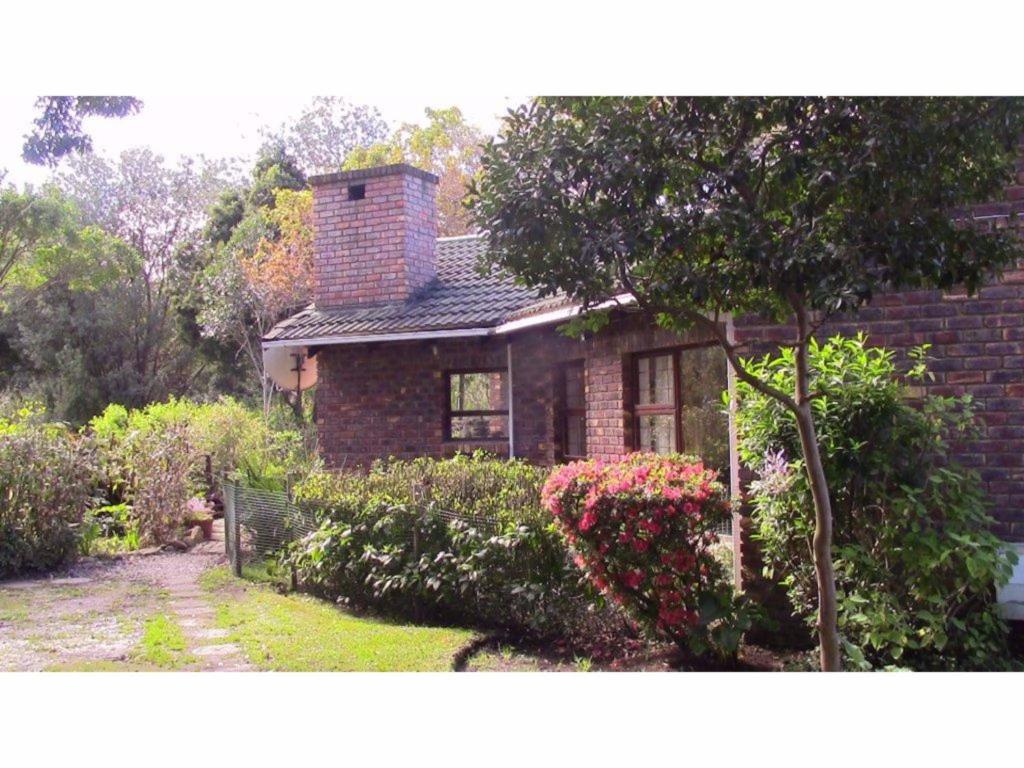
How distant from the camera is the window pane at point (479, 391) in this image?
36.7 feet

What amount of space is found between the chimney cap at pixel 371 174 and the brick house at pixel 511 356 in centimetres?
3

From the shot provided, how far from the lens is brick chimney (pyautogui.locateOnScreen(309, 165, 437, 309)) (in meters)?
12.5

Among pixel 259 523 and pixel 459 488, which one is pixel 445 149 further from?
pixel 459 488

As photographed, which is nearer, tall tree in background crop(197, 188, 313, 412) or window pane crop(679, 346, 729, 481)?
window pane crop(679, 346, 729, 481)

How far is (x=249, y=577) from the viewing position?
9.55 metres

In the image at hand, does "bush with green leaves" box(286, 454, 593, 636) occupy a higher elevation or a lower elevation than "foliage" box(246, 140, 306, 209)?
lower

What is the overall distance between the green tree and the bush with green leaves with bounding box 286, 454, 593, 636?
227 cm

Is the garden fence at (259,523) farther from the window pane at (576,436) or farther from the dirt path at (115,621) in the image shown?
the window pane at (576,436)

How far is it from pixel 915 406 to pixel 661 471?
5.56ft

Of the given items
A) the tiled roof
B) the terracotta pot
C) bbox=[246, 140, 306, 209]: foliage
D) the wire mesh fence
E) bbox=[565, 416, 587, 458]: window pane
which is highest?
bbox=[246, 140, 306, 209]: foliage

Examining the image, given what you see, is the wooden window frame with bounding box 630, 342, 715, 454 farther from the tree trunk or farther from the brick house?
the tree trunk

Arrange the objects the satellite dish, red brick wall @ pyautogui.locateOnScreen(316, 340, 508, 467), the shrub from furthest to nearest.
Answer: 1. the satellite dish
2. the shrub
3. red brick wall @ pyautogui.locateOnScreen(316, 340, 508, 467)

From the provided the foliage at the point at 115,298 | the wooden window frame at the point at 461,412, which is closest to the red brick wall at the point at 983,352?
the wooden window frame at the point at 461,412

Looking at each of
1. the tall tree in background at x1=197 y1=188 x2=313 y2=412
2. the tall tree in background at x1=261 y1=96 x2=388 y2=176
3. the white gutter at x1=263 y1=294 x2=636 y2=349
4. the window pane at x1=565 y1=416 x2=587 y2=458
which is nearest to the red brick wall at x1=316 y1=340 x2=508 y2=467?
the white gutter at x1=263 y1=294 x2=636 y2=349
